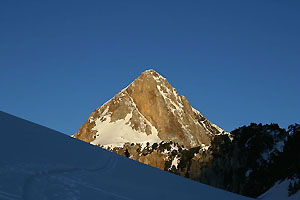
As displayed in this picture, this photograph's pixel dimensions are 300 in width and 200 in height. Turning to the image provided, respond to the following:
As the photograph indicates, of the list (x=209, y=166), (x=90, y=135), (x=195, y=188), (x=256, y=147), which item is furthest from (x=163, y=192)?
(x=90, y=135)

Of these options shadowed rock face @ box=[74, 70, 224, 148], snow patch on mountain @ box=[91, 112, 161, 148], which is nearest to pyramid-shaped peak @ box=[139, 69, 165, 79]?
shadowed rock face @ box=[74, 70, 224, 148]

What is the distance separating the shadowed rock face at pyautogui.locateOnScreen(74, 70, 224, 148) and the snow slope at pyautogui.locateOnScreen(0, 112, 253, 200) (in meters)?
89.1

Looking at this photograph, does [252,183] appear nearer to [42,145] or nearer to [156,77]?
[42,145]

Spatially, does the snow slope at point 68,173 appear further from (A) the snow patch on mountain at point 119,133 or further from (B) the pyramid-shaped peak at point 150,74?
(B) the pyramid-shaped peak at point 150,74

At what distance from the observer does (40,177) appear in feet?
6.06

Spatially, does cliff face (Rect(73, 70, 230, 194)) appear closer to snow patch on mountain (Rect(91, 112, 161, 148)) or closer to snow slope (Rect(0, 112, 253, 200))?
snow patch on mountain (Rect(91, 112, 161, 148))

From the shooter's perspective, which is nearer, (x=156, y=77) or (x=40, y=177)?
(x=40, y=177)

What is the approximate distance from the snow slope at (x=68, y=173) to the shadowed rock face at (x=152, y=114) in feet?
292

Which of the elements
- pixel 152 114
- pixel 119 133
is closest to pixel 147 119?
pixel 152 114

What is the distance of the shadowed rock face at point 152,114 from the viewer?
94.3 meters

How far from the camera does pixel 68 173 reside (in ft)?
6.86

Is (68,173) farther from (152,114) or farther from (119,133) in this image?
(152,114)

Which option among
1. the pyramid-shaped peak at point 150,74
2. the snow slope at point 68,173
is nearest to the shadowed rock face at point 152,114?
the pyramid-shaped peak at point 150,74

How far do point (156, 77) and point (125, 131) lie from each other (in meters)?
20.2
